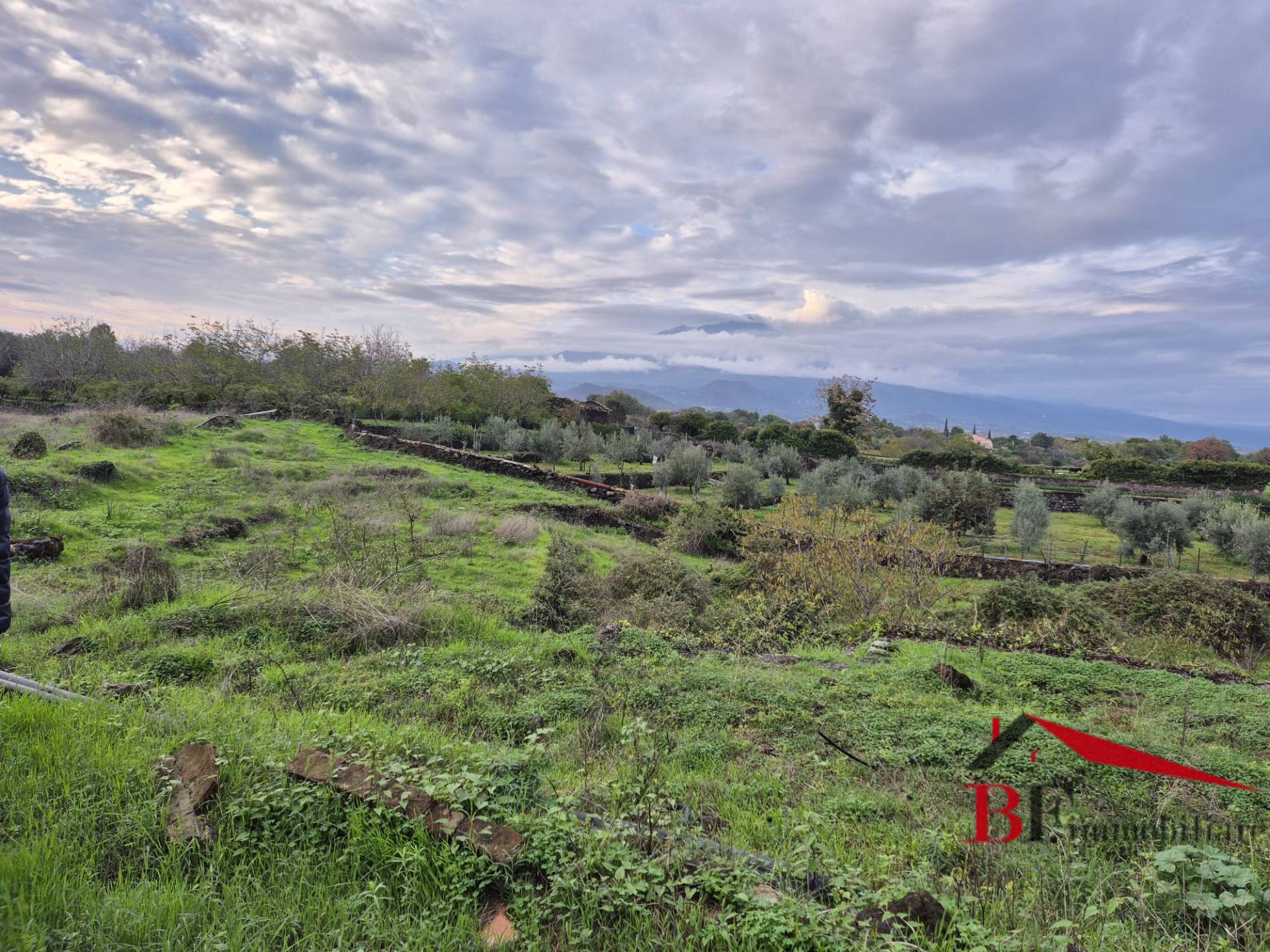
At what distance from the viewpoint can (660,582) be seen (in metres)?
9.82

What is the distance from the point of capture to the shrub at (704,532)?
14.4 m

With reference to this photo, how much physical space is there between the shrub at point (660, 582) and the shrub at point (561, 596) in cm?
58

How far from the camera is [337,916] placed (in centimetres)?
244

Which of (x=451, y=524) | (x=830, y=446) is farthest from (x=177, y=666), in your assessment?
(x=830, y=446)

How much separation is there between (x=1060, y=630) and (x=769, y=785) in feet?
22.3

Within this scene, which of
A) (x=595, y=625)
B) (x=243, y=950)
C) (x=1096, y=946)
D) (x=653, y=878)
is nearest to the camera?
(x=243, y=950)

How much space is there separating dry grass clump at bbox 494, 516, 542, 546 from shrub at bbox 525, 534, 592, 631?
1.75 metres

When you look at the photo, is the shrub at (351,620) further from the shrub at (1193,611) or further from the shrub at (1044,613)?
the shrub at (1193,611)

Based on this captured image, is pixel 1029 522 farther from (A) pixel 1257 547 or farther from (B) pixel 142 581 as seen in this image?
(B) pixel 142 581

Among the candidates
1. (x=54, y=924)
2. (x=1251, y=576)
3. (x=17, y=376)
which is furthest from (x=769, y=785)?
(x=17, y=376)

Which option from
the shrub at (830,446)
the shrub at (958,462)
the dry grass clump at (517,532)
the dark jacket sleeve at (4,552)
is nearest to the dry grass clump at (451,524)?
the dry grass clump at (517,532)

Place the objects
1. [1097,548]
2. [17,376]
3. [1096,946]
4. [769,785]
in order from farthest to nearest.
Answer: [17,376] → [1097,548] → [769,785] → [1096,946]

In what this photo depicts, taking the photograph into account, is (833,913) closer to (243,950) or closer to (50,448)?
(243,950)

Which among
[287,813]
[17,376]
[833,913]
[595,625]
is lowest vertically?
[595,625]
